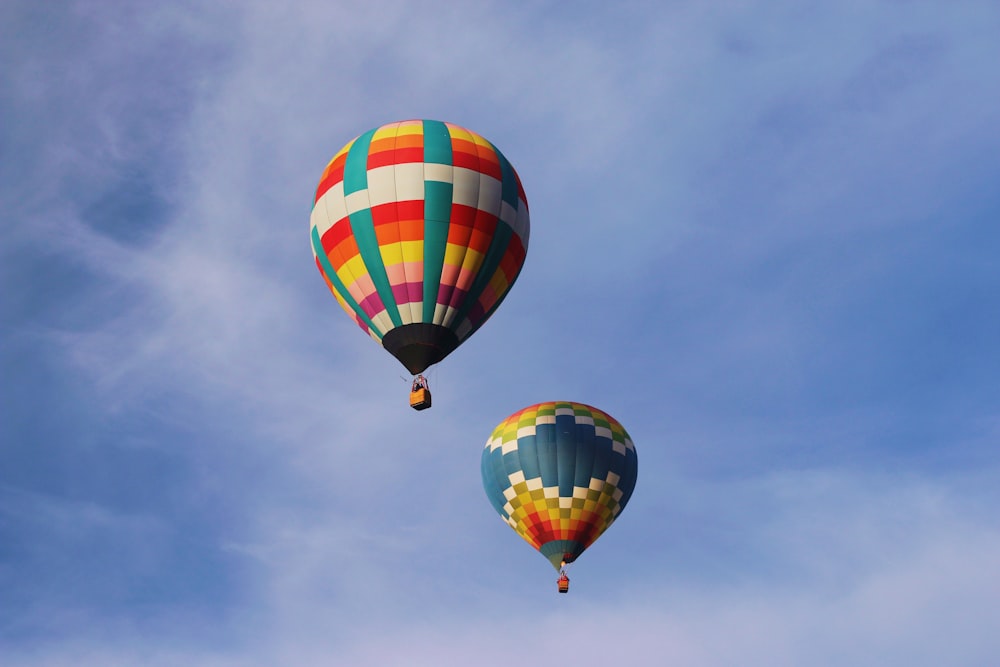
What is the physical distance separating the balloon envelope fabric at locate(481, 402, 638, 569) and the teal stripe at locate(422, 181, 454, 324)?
10.9 metres

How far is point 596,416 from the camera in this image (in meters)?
36.8

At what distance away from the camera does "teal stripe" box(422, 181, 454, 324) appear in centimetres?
2612

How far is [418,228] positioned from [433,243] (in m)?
0.48

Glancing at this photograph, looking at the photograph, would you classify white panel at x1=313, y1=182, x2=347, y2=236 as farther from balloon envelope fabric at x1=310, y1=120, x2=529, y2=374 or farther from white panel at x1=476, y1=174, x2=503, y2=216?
white panel at x1=476, y1=174, x2=503, y2=216

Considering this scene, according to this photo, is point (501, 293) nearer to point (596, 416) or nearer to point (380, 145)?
point (380, 145)

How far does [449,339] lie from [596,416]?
37.2ft

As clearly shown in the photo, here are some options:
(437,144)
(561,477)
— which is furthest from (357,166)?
(561,477)

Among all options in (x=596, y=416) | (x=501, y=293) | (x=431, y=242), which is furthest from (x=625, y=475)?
(x=431, y=242)

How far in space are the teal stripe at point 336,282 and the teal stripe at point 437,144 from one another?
333cm

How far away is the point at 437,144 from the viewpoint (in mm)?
27062

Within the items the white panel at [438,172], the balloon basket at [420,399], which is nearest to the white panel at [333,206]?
the white panel at [438,172]

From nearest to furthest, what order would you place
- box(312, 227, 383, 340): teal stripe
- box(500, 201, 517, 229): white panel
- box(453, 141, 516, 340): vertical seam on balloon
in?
box(453, 141, 516, 340): vertical seam on balloon
box(312, 227, 383, 340): teal stripe
box(500, 201, 517, 229): white panel

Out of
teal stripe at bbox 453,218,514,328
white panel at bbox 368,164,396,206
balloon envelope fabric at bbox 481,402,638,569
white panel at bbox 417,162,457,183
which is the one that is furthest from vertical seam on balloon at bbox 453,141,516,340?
balloon envelope fabric at bbox 481,402,638,569

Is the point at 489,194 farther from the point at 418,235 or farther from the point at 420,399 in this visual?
the point at 420,399
